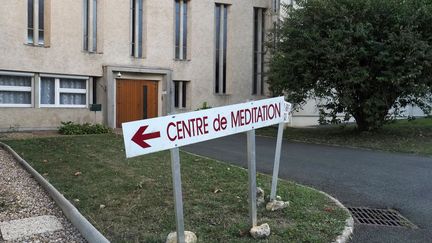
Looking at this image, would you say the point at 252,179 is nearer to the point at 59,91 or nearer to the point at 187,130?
the point at 187,130

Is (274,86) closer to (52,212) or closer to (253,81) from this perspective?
(253,81)

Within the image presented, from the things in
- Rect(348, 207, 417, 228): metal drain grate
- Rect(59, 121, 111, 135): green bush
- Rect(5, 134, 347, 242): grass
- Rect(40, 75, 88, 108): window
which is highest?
Rect(40, 75, 88, 108): window

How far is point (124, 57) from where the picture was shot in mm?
18844

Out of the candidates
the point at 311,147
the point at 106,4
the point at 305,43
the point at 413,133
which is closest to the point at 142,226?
the point at 311,147

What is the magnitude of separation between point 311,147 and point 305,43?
12.2 feet

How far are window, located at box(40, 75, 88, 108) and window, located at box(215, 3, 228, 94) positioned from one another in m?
6.63

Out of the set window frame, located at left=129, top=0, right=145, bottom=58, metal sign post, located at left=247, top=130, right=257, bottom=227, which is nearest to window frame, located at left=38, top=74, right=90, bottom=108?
window frame, located at left=129, top=0, right=145, bottom=58

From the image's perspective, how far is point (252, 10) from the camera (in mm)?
22172

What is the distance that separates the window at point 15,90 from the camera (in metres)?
16.5

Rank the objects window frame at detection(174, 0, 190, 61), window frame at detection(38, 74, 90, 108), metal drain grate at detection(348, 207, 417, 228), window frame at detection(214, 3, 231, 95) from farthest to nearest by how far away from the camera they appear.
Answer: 1. window frame at detection(214, 3, 231, 95)
2. window frame at detection(174, 0, 190, 61)
3. window frame at detection(38, 74, 90, 108)
4. metal drain grate at detection(348, 207, 417, 228)

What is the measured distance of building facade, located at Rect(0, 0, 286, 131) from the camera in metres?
16.7

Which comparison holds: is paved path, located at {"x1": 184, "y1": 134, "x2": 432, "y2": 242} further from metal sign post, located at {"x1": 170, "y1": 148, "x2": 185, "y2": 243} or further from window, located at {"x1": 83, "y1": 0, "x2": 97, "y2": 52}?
window, located at {"x1": 83, "y1": 0, "x2": 97, "y2": 52}

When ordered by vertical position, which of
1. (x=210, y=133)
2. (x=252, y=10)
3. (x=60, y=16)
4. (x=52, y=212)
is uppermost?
(x=252, y=10)

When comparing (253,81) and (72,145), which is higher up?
(253,81)
